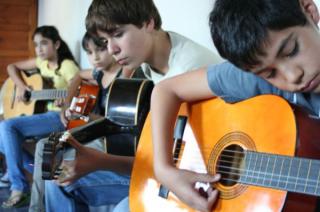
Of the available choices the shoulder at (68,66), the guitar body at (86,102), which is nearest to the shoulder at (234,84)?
the guitar body at (86,102)

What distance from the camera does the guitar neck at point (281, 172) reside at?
0.74 m

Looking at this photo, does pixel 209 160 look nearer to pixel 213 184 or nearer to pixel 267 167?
pixel 213 184

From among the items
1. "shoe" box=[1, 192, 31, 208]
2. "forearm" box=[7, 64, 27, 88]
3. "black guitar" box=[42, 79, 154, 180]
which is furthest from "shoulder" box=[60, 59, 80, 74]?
"black guitar" box=[42, 79, 154, 180]

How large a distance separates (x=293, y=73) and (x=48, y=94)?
2.22 meters

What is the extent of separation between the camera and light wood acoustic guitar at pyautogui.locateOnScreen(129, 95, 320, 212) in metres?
0.78

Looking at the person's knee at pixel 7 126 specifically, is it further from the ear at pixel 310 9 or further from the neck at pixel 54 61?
the ear at pixel 310 9

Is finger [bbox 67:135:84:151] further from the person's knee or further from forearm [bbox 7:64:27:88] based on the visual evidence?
forearm [bbox 7:64:27:88]

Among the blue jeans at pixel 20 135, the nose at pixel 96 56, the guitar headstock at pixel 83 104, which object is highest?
the nose at pixel 96 56

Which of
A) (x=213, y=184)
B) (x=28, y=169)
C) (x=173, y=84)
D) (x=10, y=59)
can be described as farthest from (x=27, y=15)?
(x=213, y=184)

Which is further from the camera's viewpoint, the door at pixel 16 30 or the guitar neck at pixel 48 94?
the door at pixel 16 30

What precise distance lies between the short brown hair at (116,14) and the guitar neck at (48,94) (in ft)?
4.19

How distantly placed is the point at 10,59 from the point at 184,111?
Result: 10.0 ft

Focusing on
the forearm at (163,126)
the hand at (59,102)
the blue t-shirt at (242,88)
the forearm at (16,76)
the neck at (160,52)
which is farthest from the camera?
the forearm at (16,76)

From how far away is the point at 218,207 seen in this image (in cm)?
95
